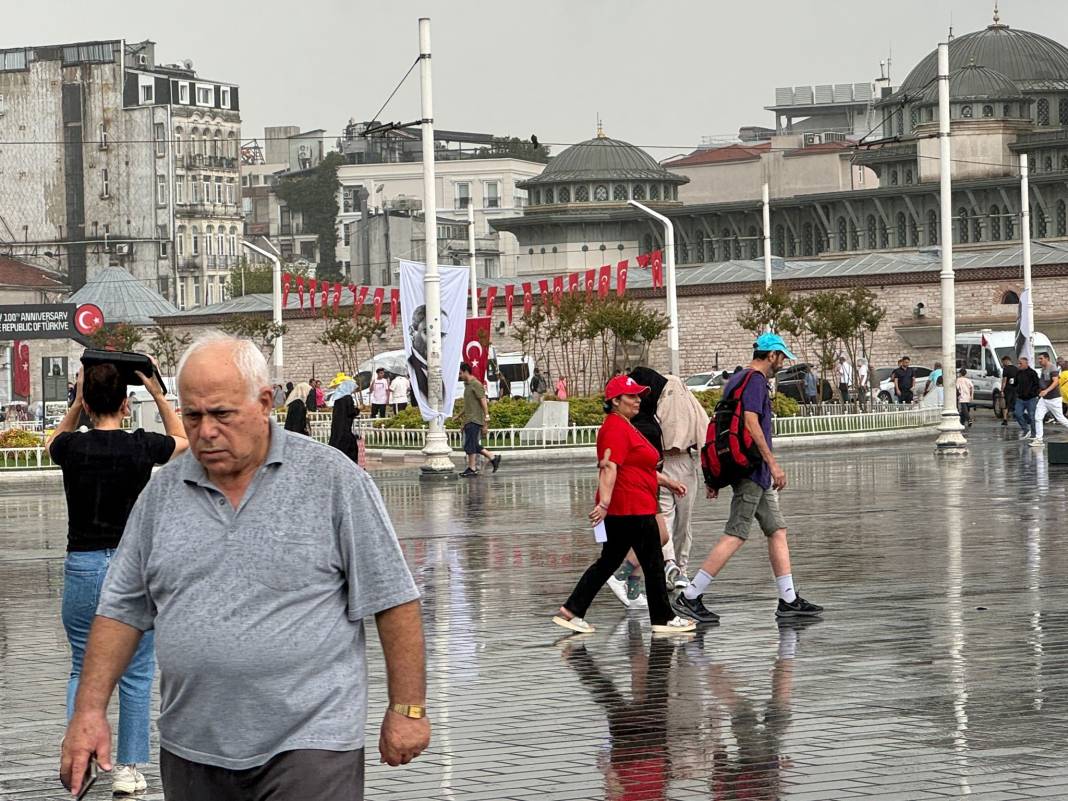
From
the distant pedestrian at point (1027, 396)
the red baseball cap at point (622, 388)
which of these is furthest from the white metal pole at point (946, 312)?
the red baseball cap at point (622, 388)

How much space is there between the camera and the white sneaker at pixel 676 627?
1146cm

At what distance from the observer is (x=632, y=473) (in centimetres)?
1150

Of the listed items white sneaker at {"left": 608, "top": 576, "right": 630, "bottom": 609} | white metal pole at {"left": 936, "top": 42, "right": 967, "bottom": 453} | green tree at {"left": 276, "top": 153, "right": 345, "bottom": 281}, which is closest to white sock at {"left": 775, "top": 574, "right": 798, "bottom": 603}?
white sneaker at {"left": 608, "top": 576, "right": 630, "bottom": 609}

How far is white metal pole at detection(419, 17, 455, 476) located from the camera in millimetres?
28906

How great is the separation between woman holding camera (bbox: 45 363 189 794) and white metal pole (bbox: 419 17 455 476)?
834 inches

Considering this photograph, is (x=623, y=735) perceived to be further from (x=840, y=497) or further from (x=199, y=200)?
(x=199, y=200)

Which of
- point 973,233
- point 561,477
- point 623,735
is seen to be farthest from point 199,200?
point 623,735

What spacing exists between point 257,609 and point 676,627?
7096 mm

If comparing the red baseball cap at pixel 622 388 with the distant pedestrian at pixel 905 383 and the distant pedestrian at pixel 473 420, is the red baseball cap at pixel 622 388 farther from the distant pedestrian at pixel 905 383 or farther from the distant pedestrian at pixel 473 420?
the distant pedestrian at pixel 905 383

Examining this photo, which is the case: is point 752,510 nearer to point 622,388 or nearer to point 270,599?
point 622,388

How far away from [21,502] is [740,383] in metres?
17.3

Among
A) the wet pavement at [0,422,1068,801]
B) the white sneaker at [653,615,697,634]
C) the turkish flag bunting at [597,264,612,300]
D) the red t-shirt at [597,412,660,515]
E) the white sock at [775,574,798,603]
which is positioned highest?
the turkish flag bunting at [597,264,612,300]

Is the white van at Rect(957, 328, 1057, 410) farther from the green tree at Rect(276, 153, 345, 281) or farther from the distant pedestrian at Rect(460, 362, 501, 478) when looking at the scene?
the green tree at Rect(276, 153, 345, 281)

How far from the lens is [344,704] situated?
459 centimetres
